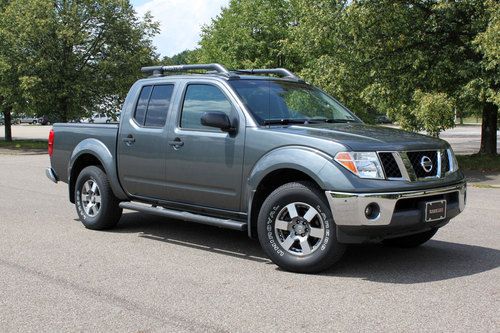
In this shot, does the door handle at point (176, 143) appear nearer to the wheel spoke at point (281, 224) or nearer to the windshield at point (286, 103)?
the windshield at point (286, 103)

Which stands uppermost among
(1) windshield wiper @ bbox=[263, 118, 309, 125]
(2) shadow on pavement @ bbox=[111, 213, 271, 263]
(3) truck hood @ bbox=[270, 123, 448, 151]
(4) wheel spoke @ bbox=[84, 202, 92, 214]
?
(1) windshield wiper @ bbox=[263, 118, 309, 125]

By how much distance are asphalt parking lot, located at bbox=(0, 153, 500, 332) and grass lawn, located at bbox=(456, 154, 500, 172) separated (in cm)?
950

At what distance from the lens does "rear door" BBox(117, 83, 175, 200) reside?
271 inches

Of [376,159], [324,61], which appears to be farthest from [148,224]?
[324,61]

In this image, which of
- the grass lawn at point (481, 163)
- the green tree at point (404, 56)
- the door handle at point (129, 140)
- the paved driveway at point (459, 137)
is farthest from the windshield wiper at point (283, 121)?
the paved driveway at point (459, 137)

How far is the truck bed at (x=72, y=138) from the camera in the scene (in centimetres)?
755

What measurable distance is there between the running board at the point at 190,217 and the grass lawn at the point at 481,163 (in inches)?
483

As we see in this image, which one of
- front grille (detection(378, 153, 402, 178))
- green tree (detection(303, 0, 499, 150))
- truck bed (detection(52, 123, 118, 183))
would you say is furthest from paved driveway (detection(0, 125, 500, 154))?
front grille (detection(378, 153, 402, 178))

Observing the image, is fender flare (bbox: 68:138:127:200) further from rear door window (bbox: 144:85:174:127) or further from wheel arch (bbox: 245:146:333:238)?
wheel arch (bbox: 245:146:333:238)

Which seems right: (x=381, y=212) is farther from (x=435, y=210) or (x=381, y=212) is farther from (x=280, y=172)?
(x=280, y=172)

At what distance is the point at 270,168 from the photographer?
226 inches

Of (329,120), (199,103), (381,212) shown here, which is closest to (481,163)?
(329,120)

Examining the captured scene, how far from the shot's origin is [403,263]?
6.01 m

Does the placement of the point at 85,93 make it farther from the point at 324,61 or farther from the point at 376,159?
the point at 376,159
